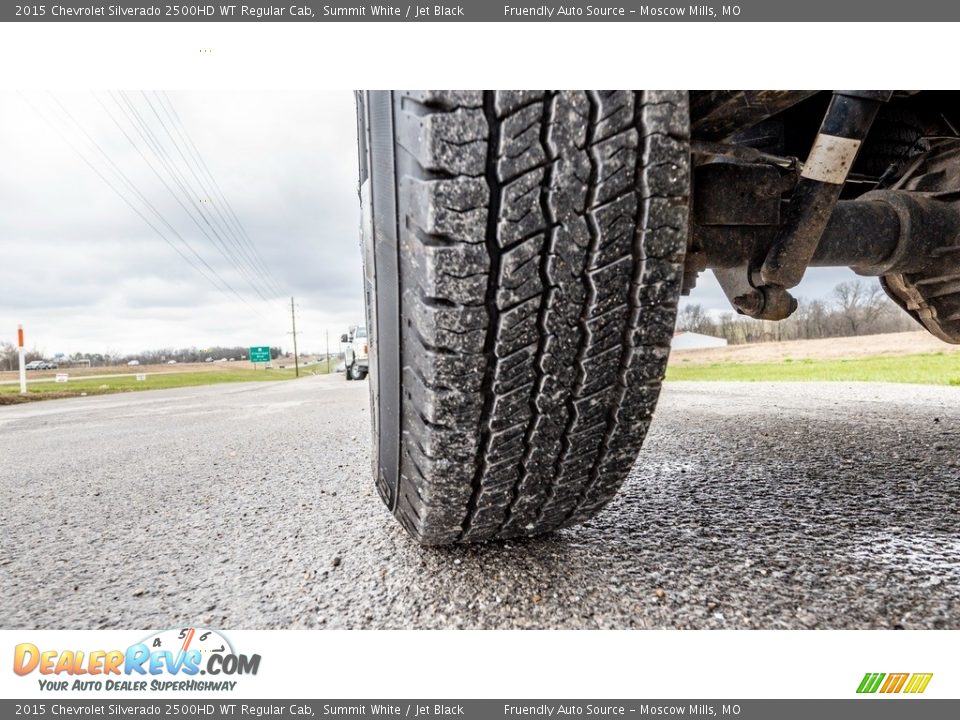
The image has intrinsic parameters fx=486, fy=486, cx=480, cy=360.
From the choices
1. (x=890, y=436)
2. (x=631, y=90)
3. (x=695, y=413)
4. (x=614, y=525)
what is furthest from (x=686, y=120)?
(x=695, y=413)

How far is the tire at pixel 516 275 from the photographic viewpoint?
0.53 meters

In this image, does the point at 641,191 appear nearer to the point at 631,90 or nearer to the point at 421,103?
the point at 631,90

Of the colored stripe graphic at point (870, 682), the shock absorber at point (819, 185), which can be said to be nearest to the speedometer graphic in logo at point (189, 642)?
the colored stripe graphic at point (870, 682)

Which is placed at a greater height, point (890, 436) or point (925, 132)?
point (925, 132)

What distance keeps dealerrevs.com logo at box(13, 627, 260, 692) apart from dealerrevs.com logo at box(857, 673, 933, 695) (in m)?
0.77

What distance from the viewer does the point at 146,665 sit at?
64 cm

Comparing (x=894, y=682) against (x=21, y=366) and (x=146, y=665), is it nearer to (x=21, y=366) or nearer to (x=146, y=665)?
(x=146, y=665)

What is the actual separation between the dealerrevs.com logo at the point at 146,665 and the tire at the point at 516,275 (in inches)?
12.5

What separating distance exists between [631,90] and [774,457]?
1370 millimetres

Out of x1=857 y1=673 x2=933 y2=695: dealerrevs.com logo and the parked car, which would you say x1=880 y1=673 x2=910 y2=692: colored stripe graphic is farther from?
the parked car

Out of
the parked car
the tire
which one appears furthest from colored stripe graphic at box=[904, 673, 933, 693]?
the parked car

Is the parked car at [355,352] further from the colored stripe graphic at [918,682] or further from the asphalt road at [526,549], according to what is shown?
the colored stripe graphic at [918,682]

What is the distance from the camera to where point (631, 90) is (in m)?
0.55

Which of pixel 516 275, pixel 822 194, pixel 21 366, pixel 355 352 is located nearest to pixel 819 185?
pixel 822 194
